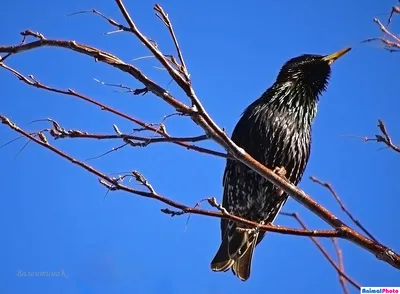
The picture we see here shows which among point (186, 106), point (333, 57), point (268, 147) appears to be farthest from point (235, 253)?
point (186, 106)

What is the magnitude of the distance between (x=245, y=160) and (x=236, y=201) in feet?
8.17

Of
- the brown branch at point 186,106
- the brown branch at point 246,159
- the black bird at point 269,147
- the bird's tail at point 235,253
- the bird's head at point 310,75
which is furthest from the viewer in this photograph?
the bird's head at point 310,75

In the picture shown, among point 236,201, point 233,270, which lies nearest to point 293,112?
point 236,201

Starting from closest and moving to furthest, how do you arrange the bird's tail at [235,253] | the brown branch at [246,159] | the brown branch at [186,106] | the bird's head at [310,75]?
1. the brown branch at [246,159]
2. the brown branch at [186,106]
3. the bird's tail at [235,253]
4. the bird's head at [310,75]

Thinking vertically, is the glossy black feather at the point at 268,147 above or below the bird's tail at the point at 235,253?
above

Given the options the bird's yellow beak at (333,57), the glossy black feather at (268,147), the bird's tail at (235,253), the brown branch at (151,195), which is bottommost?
the brown branch at (151,195)

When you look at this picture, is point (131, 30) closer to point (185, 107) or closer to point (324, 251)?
point (185, 107)

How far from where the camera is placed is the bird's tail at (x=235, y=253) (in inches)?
181

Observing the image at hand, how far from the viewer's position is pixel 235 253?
471 centimetres

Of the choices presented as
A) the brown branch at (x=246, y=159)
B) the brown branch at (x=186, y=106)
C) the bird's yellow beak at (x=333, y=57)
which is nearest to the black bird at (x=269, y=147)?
the bird's yellow beak at (x=333, y=57)

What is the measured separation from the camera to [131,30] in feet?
6.99

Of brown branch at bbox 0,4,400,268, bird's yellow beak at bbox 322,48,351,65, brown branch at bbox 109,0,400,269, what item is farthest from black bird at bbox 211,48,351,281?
brown branch at bbox 0,4,400,268

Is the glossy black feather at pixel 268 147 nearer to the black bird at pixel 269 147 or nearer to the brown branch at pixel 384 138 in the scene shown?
the black bird at pixel 269 147

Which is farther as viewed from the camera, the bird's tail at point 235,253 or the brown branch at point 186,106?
the bird's tail at point 235,253
